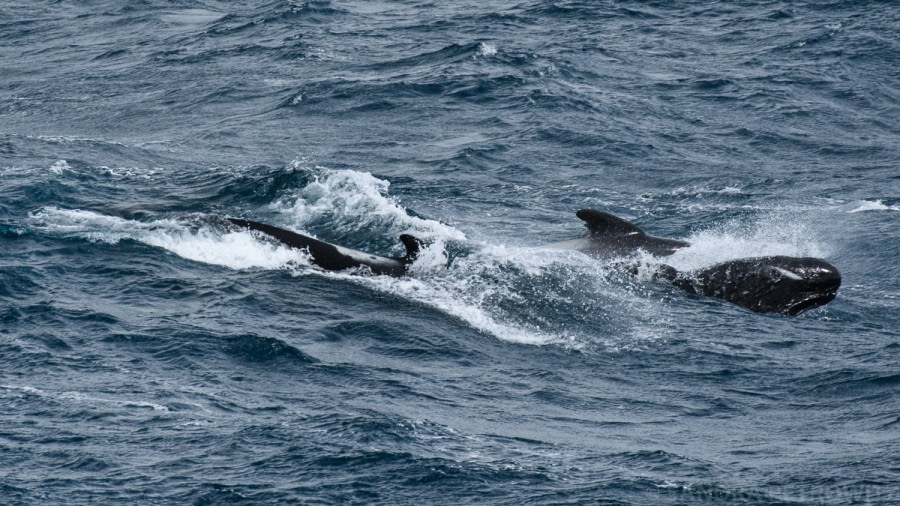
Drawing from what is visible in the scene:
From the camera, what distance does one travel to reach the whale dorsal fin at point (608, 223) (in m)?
30.4

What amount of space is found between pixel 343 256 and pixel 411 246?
172cm

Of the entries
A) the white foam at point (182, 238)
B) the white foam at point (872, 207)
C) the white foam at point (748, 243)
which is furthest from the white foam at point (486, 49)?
the white foam at point (182, 238)

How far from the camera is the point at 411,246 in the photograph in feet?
94.5

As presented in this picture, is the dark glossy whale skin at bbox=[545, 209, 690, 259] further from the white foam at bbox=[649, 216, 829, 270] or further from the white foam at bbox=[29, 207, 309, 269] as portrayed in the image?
the white foam at bbox=[29, 207, 309, 269]

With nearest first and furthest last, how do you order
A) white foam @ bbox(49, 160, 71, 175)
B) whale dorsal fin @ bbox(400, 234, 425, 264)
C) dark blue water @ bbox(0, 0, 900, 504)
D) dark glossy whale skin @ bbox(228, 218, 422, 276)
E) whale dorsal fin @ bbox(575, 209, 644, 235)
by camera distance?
dark blue water @ bbox(0, 0, 900, 504), whale dorsal fin @ bbox(400, 234, 425, 264), dark glossy whale skin @ bbox(228, 218, 422, 276), whale dorsal fin @ bbox(575, 209, 644, 235), white foam @ bbox(49, 160, 71, 175)

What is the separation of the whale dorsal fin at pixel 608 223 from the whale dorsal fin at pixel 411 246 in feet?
13.4

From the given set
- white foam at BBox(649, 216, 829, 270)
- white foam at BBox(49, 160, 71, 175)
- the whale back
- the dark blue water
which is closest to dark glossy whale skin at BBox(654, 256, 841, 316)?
the dark blue water

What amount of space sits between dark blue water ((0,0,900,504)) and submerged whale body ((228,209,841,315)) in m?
0.47

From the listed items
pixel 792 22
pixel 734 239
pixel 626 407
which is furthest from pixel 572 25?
pixel 626 407

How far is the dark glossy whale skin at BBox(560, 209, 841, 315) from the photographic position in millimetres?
26844

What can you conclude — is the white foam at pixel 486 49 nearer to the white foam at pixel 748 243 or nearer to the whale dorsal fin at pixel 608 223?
the white foam at pixel 748 243

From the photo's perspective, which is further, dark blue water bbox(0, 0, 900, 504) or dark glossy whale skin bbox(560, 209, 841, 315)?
dark glossy whale skin bbox(560, 209, 841, 315)

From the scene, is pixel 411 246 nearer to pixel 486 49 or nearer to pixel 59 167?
pixel 59 167

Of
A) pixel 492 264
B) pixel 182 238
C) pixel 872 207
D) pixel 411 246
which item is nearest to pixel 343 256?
pixel 411 246
